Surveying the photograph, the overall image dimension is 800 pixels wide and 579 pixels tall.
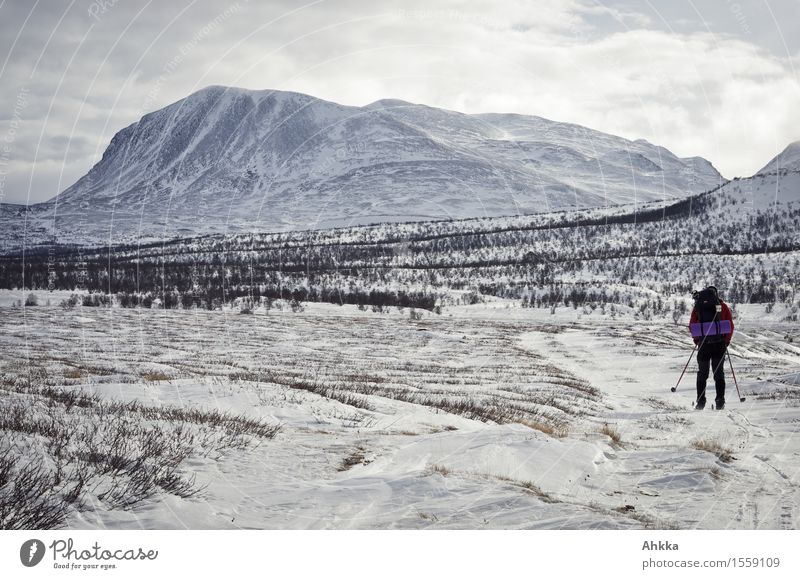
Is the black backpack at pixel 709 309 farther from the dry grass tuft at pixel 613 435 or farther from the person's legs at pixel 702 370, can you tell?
the dry grass tuft at pixel 613 435

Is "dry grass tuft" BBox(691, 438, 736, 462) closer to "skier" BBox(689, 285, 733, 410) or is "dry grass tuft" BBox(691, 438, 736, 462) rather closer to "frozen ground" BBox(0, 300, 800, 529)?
"frozen ground" BBox(0, 300, 800, 529)

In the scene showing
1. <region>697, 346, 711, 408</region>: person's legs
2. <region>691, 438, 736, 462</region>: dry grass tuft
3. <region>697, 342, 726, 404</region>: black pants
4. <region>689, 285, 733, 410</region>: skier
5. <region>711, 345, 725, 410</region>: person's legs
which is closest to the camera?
<region>691, 438, 736, 462</region>: dry grass tuft

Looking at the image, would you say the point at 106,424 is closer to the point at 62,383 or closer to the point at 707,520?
the point at 62,383

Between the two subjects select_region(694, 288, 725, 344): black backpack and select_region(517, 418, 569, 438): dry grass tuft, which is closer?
select_region(517, 418, 569, 438): dry grass tuft

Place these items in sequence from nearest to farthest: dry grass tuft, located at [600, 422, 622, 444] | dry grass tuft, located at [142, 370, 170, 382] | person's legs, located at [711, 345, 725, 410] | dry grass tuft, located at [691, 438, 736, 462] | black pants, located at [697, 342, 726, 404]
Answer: dry grass tuft, located at [691, 438, 736, 462] < dry grass tuft, located at [600, 422, 622, 444] < black pants, located at [697, 342, 726, 404] < person's legs, located at [711, 345, 725, 410] < dry grass tuft, located at [142, 370, 170, 382]

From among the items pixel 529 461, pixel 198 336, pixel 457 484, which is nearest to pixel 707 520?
pixel 529 461
